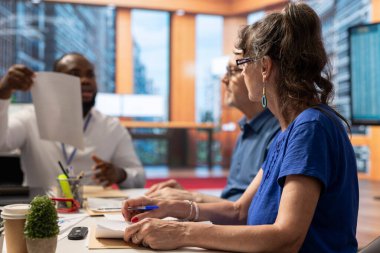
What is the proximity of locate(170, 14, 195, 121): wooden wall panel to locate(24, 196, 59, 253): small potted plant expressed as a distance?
25.6ft

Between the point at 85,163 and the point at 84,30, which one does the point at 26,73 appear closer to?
the point at 85,163

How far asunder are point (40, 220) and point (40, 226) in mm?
13

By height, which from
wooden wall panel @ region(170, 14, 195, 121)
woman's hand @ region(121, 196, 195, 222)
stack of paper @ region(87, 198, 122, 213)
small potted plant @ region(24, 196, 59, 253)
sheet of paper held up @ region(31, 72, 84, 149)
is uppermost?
wooden wall panel @ region(170, 14, 195, 121)

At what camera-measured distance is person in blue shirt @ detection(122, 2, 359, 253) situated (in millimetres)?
941

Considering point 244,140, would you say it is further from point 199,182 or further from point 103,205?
point 199,182

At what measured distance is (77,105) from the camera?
1.97 metres

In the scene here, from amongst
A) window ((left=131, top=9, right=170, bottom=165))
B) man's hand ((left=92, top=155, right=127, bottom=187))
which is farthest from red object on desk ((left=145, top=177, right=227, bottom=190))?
man's hand ((left=92, top=155, right=127, bottom=187))

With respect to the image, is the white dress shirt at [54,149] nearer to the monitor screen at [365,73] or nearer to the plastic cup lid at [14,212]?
the plastic cup lid at [14,212]

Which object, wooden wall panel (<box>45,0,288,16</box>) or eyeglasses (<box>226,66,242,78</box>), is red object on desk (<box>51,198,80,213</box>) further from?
wooden wall panel (<box>45,0,288,16</box>)

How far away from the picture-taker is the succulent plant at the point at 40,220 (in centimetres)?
86

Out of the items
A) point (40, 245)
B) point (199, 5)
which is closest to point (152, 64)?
point (199, 5)

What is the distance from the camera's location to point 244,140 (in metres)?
1.99

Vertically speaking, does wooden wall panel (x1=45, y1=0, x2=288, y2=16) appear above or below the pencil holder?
above

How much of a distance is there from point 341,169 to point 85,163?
163cm
